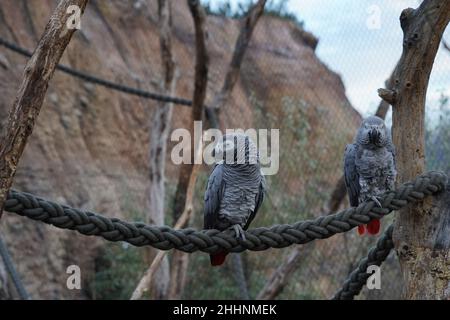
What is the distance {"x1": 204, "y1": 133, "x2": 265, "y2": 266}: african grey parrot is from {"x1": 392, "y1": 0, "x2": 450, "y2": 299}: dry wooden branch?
0.46 metres

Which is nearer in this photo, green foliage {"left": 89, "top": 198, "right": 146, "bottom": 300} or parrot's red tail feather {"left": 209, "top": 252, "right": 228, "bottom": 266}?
parrot's red tail feather {"left": 209, "top": 252, "right": 228, "bottom": 266}

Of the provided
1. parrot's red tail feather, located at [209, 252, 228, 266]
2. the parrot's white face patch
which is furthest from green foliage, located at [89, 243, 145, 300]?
parrot's red tail feather, located at [209, 252, 228, 266]

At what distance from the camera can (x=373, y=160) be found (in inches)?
72.2

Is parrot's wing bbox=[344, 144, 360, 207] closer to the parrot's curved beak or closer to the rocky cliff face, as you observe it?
the parrot's curved beak

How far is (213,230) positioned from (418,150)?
67 centimetres

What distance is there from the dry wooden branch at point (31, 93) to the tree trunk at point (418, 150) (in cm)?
95

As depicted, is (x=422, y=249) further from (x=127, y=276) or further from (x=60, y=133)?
(x=60, y=133)

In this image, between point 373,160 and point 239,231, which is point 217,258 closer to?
point 239,231

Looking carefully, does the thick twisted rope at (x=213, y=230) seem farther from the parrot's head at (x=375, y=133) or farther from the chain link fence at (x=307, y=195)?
the chain link fence at (x=307, y=195)

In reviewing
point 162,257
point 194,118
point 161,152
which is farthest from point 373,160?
point 161,152

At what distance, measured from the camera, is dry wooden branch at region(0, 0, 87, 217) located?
132 cm

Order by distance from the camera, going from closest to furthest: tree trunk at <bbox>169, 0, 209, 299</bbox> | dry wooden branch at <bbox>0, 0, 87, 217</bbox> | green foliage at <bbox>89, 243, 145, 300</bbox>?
dry wooden branch at <bbox>0, 0, 87, 217</bbox>
tree trunk at <bbox>169, 0, 209, 299</bbox>
green foliage at <bbox>89, 243, 145, 300</bbox>

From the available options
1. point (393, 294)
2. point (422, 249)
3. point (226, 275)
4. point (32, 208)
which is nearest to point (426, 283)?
point (422, 249)

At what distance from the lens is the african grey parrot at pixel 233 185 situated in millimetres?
1692
